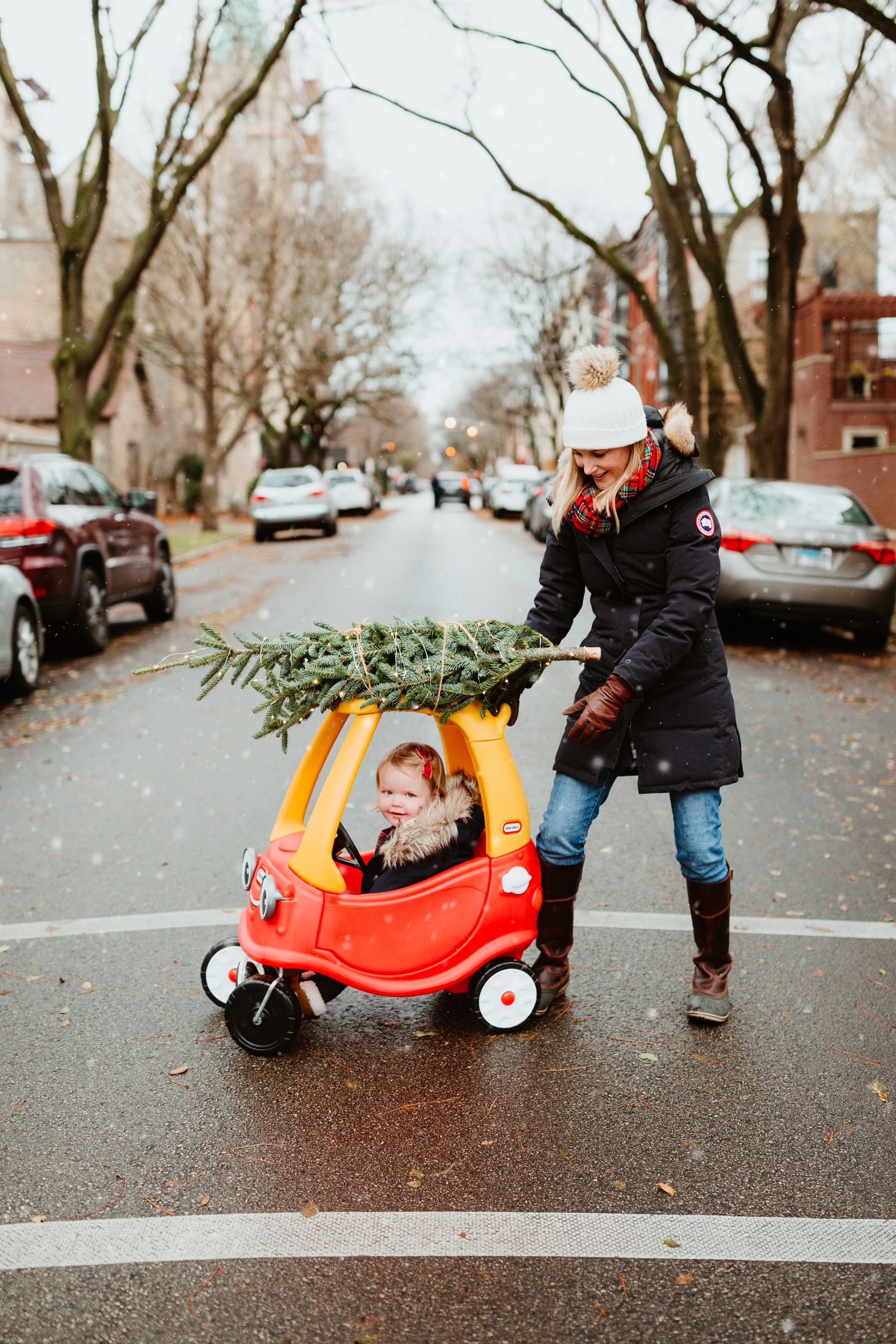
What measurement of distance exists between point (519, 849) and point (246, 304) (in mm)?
31359

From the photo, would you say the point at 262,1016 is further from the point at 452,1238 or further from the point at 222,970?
the point at 452,1238

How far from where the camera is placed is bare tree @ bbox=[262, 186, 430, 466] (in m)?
34.9

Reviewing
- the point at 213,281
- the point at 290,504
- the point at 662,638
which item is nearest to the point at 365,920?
the point at 662,638

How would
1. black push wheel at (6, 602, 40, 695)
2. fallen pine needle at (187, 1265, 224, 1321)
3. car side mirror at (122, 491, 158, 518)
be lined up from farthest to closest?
1. car side mirror at (122, 491, 158, 518)
2. black push wheel at (6, 602, 40, 695)
3. fallen pine needle at (187, 1265, 224, 1321)

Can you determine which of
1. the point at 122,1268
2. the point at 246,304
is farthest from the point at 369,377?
the point at 122,1268

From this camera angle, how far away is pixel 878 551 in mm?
10562

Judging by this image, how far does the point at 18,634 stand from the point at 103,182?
11269 mm

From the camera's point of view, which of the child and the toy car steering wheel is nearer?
the child

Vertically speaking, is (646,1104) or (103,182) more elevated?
(103,182)

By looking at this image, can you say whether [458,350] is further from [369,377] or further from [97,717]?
[97,717]

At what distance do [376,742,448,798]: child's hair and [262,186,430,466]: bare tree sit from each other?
102 feet

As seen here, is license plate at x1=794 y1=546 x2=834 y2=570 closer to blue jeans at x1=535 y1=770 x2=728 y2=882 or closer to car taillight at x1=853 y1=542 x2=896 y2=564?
car taillight at x1=853 y1=542 x2=896 y2=564

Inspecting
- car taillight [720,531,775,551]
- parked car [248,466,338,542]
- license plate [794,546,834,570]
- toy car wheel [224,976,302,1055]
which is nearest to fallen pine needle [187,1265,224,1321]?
toy car wheel [224,976,302,1055]

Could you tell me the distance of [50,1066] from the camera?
333 centimetres
